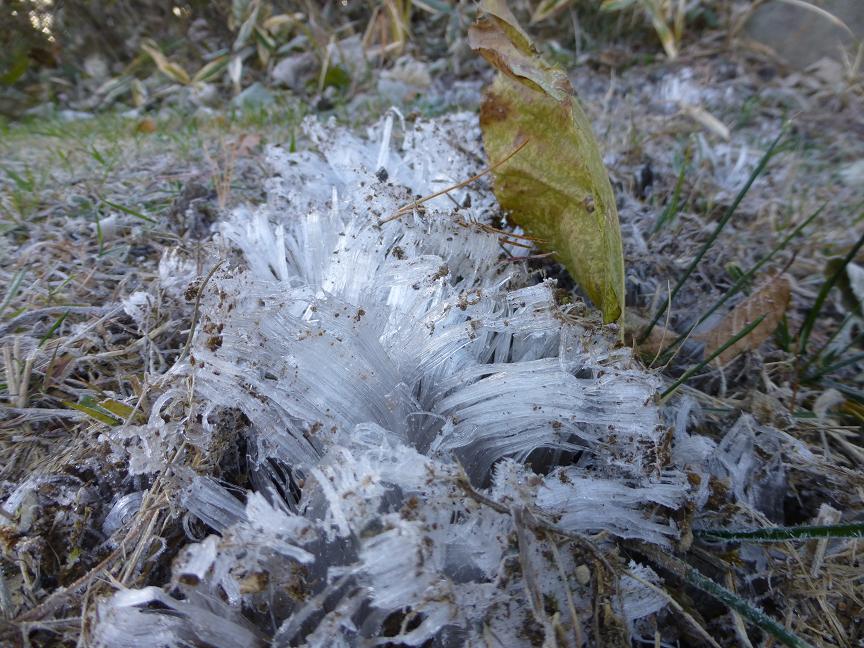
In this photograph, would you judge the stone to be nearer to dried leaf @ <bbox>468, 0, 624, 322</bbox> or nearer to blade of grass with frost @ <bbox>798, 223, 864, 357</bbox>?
blade of grass with frost @ <bbox>798, 223, 864, 357</bbox>

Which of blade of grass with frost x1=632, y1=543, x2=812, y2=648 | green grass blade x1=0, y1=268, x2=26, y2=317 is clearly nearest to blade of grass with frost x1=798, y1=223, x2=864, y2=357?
blade of grass with frost x1=632, y1=543, x2=812, y2=648

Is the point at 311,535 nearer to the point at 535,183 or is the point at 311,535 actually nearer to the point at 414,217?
the point at 414,217

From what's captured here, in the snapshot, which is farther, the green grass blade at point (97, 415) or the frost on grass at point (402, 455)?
the green grass blade at point (97, 415)

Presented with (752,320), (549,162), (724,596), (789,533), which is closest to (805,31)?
(752,320)

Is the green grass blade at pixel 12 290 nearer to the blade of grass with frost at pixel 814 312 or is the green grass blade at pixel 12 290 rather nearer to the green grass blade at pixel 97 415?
the green grass blade at pixel 97 415

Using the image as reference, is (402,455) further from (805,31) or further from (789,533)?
(805,31)

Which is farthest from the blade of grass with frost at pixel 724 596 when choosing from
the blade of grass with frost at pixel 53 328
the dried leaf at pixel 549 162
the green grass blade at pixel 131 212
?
the green grass blade at pixel 131 212

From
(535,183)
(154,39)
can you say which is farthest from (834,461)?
(154,39)
